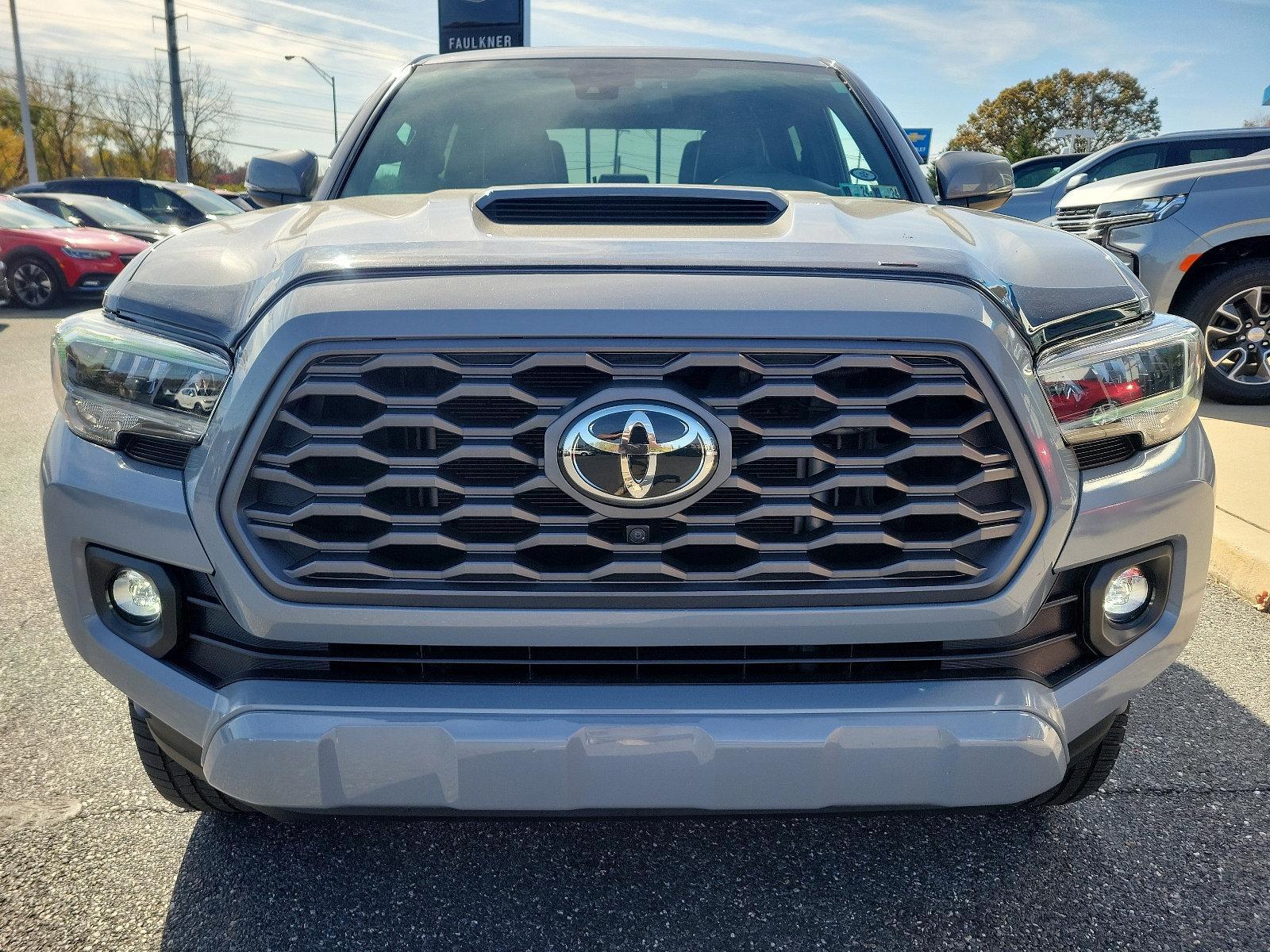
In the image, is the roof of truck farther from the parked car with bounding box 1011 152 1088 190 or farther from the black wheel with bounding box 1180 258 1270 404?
the parked car with bounding box 1011 152 1088 190

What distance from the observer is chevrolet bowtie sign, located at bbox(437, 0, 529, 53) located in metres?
17.3

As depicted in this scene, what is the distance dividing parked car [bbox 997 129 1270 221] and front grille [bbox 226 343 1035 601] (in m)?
8.24

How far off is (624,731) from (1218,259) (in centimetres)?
669

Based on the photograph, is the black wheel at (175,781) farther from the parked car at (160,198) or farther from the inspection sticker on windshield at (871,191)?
the parked car at (160,198)

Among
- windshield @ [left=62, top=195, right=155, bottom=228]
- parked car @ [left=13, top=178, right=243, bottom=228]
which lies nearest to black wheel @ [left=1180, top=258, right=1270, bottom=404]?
windshield @ [left=62, top=195, right=155, bottom=228]

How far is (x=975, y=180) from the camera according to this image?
2967 mm

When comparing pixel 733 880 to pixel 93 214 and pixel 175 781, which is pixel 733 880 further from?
pixel 93 214

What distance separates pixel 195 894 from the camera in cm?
204

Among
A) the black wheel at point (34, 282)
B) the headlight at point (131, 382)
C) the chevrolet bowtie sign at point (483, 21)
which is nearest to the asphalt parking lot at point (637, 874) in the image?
the headlight at point (131, 382)

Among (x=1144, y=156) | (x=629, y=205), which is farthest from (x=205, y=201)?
(x=629, y=205)

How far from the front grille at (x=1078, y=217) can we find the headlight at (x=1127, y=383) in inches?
237

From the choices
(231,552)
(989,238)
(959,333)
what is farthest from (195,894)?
(989,238)

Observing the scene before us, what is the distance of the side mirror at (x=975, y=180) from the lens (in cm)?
297

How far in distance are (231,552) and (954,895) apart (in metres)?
1.57
